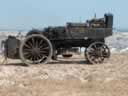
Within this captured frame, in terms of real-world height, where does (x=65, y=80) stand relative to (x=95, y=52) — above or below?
below

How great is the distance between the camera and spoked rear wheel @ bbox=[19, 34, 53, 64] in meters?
16.5

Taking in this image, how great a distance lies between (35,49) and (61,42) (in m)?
0.98

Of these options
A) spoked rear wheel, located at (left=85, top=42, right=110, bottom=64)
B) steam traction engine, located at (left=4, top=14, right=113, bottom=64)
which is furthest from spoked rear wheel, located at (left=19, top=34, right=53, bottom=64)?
spoked rear wheel, located at (left=85, top=42, right=110, bottom=64)

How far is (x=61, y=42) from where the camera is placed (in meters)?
16.9

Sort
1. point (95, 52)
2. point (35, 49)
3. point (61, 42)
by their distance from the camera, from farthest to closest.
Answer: point (95, 52)
point (61, 42)
point (35, 49)

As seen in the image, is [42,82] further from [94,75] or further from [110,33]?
[110,33]

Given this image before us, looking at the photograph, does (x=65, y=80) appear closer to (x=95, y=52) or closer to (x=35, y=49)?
(x=35, y=49)

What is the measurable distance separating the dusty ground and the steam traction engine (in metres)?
0.48

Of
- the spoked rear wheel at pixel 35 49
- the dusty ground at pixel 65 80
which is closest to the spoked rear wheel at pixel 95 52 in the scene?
the dusty ground at pixel 65 80

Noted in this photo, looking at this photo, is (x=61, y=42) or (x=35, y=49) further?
(x=61, y=42)

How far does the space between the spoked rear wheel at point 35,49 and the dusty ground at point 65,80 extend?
41cm

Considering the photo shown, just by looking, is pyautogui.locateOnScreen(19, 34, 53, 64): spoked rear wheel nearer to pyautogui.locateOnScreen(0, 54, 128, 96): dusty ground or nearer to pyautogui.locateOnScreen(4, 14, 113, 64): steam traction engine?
pyautogui.locateOnScreen(4, 14, 113, 64): steam traction engine

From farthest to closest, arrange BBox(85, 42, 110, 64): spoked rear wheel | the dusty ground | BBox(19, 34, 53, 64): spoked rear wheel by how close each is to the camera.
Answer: BBox(85, 42, 110, 64): spoked rear wheel
BBox(19, 34, 53, 64): spoked rear wheel
the dusty ground

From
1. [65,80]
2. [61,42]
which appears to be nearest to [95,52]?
[61,42]
